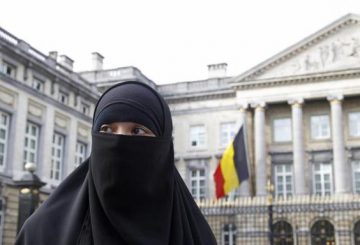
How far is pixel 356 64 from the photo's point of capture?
108 feet

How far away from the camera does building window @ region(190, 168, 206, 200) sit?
35969 mm

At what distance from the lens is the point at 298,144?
33906mm

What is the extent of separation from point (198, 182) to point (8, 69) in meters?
16.4

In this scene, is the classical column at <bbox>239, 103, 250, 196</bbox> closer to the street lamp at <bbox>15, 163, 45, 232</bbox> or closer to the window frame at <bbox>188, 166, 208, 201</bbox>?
the window frame at <bbox>188, 166, 208, 201</bbox>

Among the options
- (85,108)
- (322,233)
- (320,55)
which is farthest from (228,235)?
(320,55)

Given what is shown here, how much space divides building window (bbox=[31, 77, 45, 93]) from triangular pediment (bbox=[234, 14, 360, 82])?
43.7 ft

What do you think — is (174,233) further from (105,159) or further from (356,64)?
(356,64)

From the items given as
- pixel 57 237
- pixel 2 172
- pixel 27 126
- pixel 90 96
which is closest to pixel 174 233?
pixel 57 237

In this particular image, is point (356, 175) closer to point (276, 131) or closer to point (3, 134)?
point (276, 131)

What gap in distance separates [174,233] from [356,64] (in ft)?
109

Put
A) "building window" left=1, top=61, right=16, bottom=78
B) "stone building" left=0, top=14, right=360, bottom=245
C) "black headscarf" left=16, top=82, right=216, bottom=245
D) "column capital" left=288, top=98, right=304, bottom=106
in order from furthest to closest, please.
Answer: "column capital" left=288, top=98, right=304, bottom=106
"stone building" left=0, top=14, right=360, bottom=245
"building window" left=1, top=61, right=16, bottom=78
"black headscarf" left=16, top=82, right=216, bottom=245

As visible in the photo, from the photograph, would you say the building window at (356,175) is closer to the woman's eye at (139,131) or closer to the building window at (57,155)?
the building window at (57,155)

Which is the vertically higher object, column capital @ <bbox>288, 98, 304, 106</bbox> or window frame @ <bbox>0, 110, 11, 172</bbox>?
column capital @ <bbox>288, 98, 304, 106</bbox>

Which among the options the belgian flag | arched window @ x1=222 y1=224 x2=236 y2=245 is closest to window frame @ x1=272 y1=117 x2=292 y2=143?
arched window @ x1=222 y1=224 x2=236 y2=245
